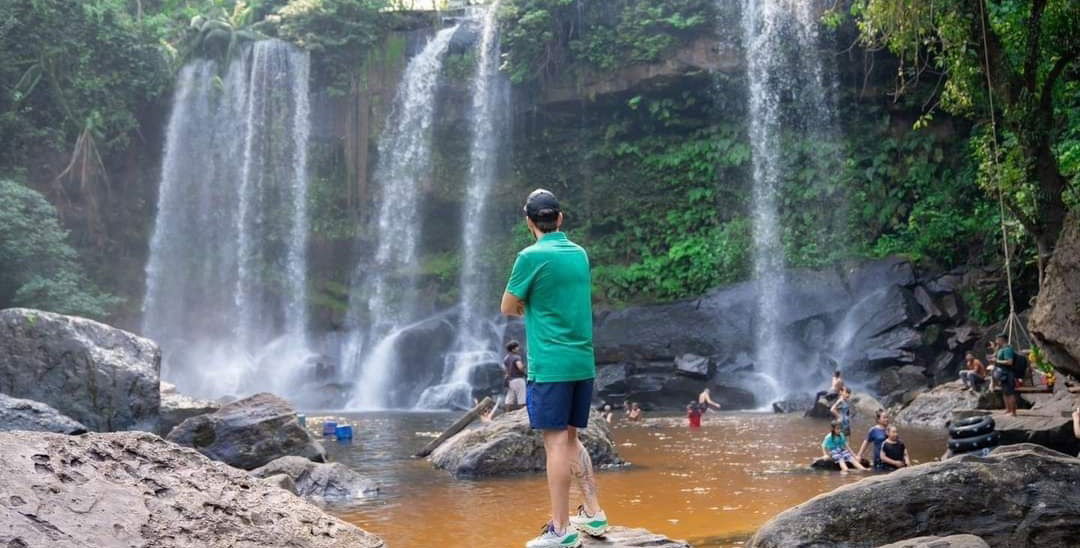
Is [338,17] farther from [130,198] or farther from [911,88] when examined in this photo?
[911,88]

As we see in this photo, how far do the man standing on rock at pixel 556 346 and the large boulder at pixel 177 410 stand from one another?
9.13 meters

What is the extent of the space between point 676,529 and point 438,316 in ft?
64.7

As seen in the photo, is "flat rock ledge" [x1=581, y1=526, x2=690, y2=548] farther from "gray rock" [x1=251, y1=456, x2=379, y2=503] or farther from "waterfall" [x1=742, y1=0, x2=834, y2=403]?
"waterfall" [x1=742, y1=0, x2=834, y2=403]

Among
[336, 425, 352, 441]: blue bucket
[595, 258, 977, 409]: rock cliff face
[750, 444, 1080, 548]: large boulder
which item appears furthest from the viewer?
[595, 258, 977, 409]: rock cliff face

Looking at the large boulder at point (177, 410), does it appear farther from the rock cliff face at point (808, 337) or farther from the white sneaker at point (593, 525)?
the rock cliff face at point (808, 337)

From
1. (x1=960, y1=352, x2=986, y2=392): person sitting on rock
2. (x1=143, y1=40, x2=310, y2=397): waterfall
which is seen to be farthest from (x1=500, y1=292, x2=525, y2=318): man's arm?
(x1=143, y1=40, x2=310, y2=397): waterfall

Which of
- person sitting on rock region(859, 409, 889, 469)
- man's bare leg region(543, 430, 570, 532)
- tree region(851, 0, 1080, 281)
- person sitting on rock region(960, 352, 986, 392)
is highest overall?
tree region(851, 0, 1080, 281)

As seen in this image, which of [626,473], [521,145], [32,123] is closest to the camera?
[626,473]

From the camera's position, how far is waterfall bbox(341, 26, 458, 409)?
27141mm

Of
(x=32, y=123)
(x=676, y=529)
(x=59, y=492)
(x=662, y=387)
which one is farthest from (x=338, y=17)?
(x=59, y=492)

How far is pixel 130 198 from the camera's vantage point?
1119 inches

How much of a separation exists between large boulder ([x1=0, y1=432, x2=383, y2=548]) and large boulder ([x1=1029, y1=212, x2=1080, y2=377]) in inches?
220

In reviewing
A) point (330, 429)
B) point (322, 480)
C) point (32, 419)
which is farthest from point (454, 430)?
point (32, 419)

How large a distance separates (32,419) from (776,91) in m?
20.9
